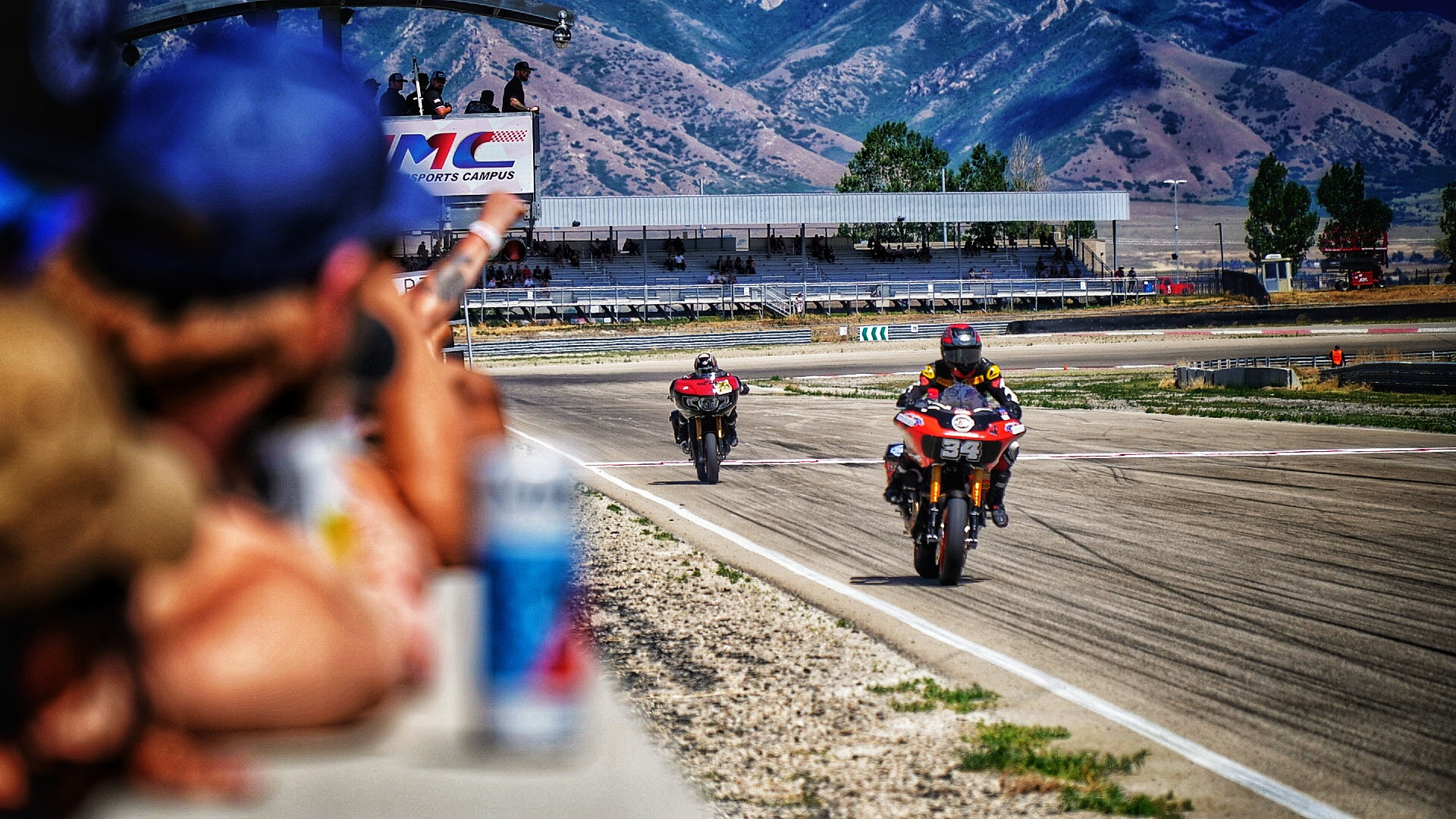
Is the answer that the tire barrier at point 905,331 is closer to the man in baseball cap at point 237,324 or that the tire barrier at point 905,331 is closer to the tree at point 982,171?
the man in baseball cap at point 237,324

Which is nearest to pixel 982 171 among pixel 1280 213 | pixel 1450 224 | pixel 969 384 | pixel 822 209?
→ pixel 1280 213

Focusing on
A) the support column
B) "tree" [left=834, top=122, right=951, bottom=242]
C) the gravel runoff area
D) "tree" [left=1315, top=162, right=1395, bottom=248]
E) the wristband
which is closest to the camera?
the wristband

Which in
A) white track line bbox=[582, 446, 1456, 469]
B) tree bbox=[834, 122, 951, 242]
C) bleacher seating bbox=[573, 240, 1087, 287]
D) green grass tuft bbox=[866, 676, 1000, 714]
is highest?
tree bbox=[834, 122, 951, 242]

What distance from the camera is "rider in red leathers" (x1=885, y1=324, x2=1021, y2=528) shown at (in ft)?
34.3

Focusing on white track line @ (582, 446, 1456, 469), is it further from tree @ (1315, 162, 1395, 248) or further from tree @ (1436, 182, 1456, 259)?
tree @ (1315, 162, 1395, 248)

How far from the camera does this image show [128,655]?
939 mm

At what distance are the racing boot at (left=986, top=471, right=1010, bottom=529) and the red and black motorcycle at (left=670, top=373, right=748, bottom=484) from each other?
6732mm

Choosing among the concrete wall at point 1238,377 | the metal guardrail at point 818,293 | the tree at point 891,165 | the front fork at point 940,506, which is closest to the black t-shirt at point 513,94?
the front fork at point 940,506

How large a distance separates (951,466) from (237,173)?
30.5 ft

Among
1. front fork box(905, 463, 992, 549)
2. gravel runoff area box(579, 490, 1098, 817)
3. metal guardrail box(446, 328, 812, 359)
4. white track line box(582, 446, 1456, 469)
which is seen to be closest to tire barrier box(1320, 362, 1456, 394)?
white track line box(582, 446, 1456, 469)

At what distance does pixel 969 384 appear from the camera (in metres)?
10.5

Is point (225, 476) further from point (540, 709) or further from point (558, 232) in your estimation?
point (558, 232)

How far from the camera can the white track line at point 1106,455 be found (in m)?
18.3

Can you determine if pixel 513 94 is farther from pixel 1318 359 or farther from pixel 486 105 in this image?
pixel 1318 359
